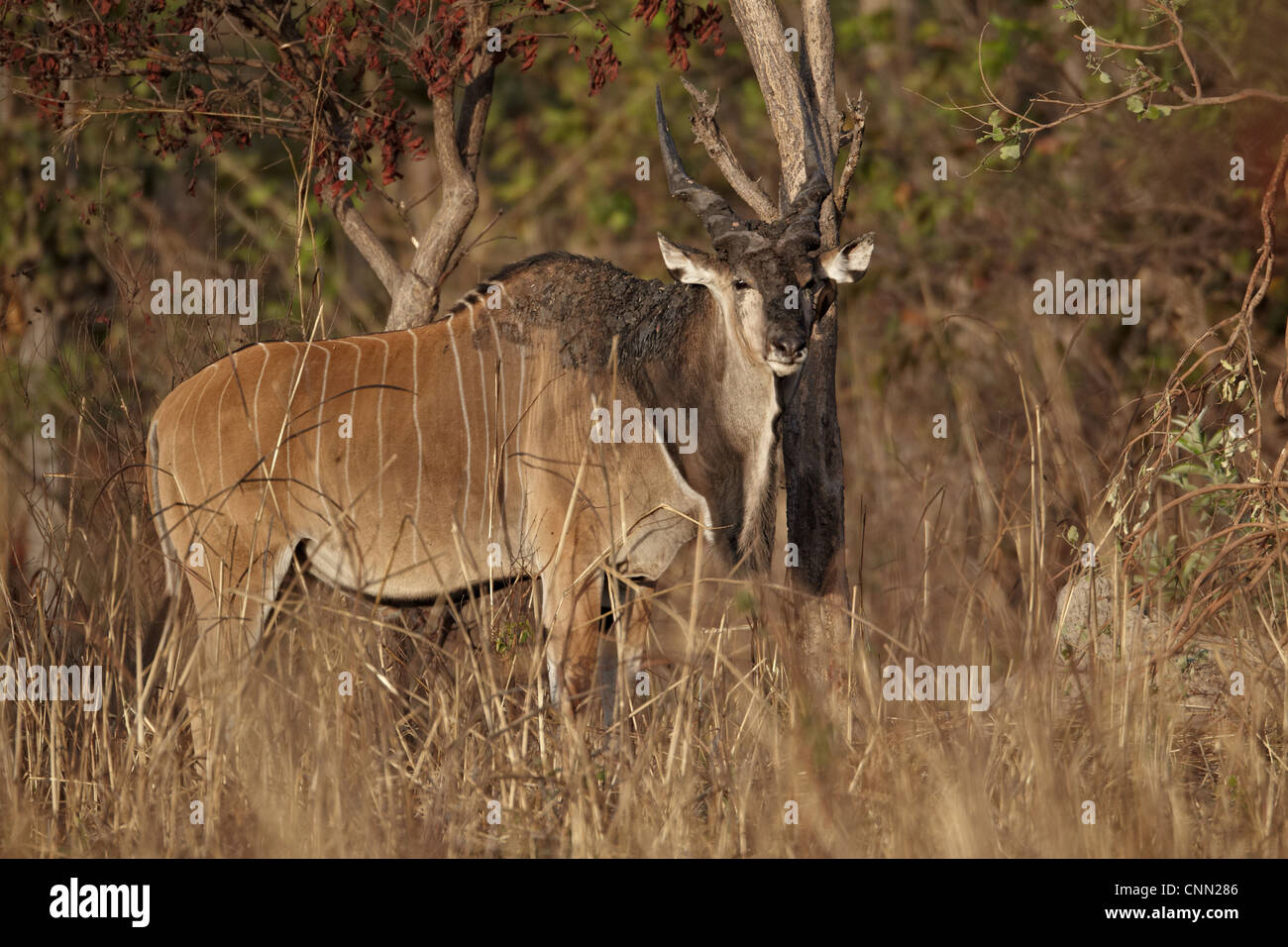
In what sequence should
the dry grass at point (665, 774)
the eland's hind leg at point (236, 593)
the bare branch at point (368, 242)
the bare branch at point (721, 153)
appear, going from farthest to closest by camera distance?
the bare branch at point (368, 242) → the bare branch at point (721, 153) → the eland's hind leg at point (236, 593) → the dry grass at point (665, 774)

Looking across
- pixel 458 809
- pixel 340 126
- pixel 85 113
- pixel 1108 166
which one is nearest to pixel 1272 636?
pixel 458 809

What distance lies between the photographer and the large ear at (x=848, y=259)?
13.6ft

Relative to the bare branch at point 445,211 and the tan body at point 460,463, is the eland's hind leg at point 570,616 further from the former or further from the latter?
the bare branch at point 445,211

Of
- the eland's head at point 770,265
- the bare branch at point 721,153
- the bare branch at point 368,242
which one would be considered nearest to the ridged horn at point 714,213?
the eland's head at point 770,265

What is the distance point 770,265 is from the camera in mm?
4020

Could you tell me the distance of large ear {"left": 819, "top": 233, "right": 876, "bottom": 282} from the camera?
4.15 m

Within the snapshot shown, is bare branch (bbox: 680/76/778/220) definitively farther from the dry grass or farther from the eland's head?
the dry grass

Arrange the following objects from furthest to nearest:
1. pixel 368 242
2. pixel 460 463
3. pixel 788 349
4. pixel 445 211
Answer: pixel 368 242 → pixel 445 211 → pixel 460 463 → pixel 788 349

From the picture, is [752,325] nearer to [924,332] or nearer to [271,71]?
[271,71]

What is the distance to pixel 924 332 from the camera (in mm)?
8938

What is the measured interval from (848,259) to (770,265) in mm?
291

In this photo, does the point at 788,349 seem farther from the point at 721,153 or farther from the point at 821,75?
the point at 821,75

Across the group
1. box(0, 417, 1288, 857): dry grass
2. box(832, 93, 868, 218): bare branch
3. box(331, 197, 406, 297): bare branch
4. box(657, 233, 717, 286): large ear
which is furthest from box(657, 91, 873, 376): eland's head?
box(331, 197, 406, 297): bare branch

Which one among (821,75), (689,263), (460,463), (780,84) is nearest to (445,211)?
(460,463)
